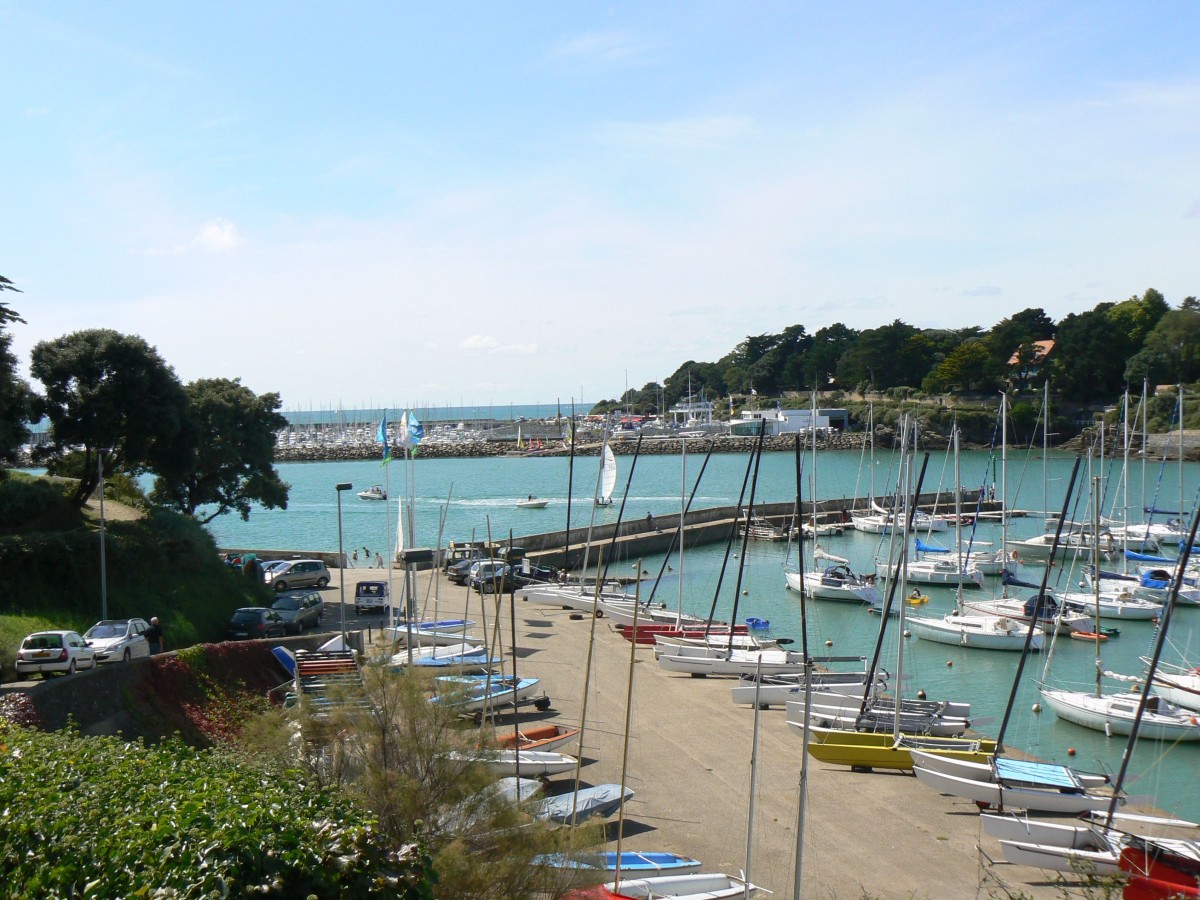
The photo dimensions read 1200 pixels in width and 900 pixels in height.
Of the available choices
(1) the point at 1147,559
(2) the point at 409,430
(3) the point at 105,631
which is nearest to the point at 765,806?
(3) the point at 105,631

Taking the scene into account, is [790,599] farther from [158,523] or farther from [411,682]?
[411,682]

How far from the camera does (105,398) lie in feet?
108

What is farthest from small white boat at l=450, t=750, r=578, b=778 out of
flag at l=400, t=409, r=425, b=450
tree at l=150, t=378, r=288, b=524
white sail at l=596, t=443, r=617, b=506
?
white sail at l=596, t=443, r=617, b=506

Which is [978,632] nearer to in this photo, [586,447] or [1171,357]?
[1171,357]

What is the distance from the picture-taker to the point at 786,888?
1606 centimetres

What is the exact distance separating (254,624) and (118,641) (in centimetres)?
683

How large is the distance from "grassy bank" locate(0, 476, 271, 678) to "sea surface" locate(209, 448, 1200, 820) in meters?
7.24

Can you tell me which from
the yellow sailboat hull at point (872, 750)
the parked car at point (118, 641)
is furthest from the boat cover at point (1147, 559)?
the parked car at point (118, 641)

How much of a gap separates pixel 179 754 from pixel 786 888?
31.1 feet

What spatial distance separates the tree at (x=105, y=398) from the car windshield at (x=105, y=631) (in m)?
11.2

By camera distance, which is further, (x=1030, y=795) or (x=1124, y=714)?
(x=1124, y=714)

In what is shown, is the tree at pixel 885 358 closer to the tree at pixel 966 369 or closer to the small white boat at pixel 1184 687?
the tree at pixel 966 369

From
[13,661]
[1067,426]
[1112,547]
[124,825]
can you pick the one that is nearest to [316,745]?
[124,825]

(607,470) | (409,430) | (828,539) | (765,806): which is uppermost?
(409,430)
